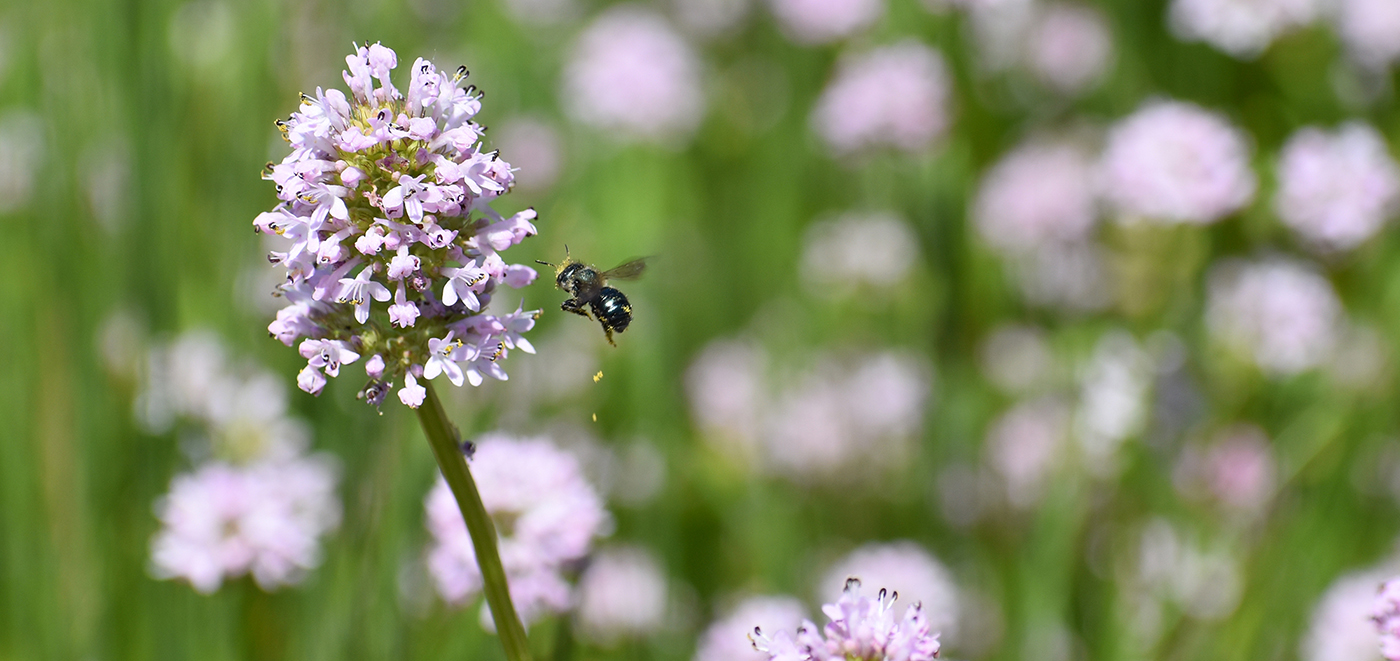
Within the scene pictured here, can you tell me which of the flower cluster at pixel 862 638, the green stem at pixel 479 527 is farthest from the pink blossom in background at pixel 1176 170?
the green stem at pixel 479 527

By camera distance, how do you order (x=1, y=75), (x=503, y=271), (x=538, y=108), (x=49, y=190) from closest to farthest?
(x=503, y=271)
(x=49, y=190)
(x=1, y=75)
(x=538, y=108)

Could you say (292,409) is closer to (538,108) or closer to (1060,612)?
(1060,612)

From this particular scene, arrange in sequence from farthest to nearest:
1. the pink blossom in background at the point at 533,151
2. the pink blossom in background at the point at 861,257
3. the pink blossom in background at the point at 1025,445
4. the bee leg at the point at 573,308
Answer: the pink blossom in background at the point at 533,151
the pink blossom in background at the point at 861,257
the pink blossom in background at the point at 1025,445
the bee leg at the point at 573,308

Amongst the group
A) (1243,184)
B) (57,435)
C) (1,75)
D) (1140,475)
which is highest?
(1,75)

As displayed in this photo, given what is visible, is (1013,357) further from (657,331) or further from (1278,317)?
(657,331)

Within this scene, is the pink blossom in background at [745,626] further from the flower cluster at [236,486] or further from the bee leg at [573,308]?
the flower cluster at [236,486]

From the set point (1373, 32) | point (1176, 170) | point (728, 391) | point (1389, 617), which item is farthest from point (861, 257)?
point (1389, 617)

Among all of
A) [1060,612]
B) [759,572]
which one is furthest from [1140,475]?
[759,572]

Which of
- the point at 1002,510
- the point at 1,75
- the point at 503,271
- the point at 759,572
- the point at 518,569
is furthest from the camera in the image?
the point at 1,75
